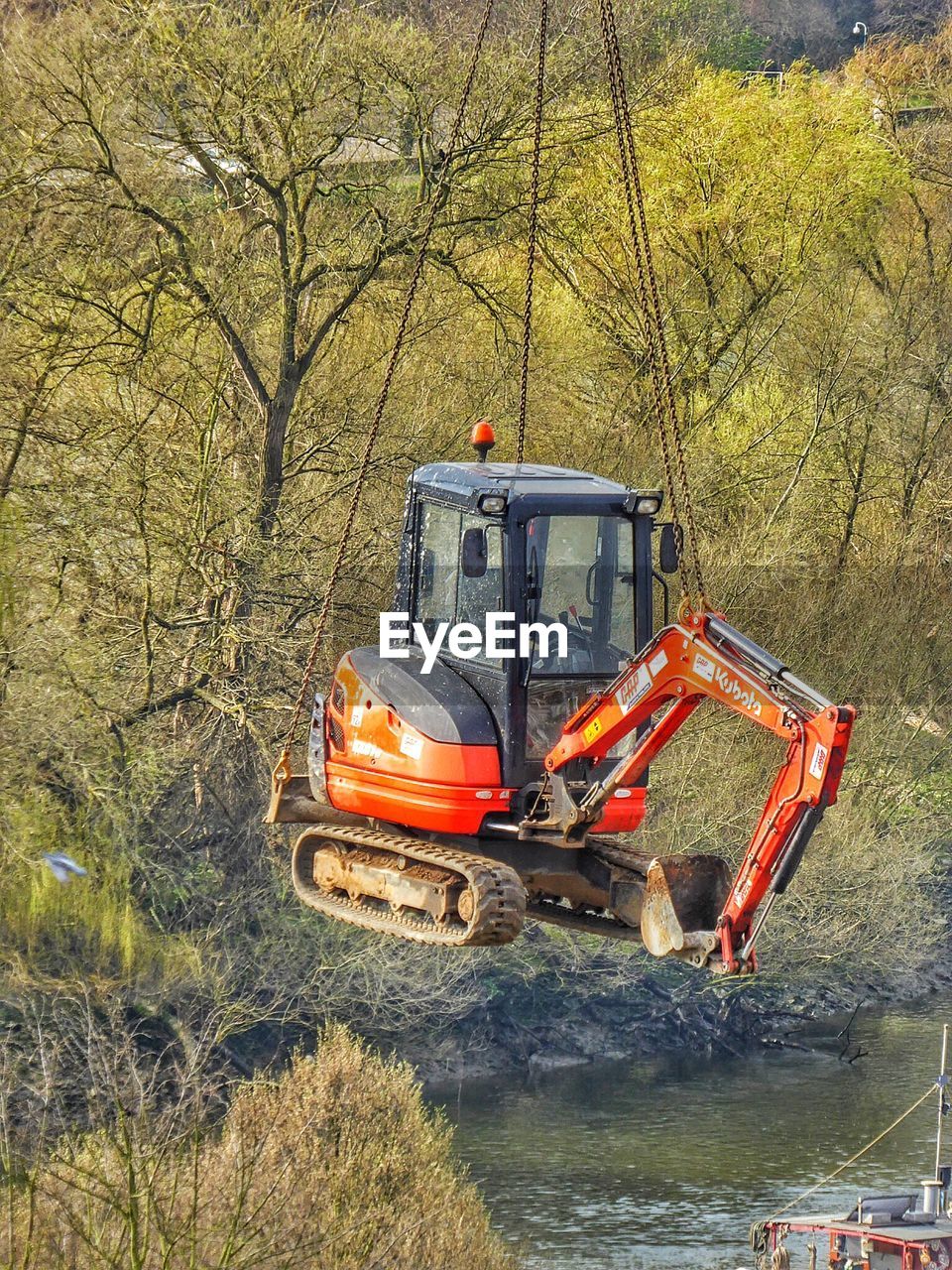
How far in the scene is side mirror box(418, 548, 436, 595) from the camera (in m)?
11.1

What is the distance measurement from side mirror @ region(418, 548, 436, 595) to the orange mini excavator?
1 centimetres

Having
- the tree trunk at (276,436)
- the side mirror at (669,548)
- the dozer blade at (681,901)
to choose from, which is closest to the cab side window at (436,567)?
the side mirror at (669,548)

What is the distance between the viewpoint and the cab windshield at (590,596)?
34.3 ft

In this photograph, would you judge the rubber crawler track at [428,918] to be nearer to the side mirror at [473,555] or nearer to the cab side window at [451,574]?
the cab side window at [451,574]

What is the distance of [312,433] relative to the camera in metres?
21.5

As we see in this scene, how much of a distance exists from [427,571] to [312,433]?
10.7 metres

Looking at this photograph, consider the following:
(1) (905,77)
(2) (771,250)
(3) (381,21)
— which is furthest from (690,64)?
(1) (905,77)

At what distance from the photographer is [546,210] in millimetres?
22094

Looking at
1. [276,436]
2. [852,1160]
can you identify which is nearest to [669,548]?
[276,436]

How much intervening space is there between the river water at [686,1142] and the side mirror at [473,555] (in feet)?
42.3

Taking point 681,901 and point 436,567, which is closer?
point 681,901

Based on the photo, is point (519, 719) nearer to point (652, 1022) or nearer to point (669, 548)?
point (669, 548)

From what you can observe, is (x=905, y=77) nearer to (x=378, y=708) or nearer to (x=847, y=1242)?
(x=847, y=1242)

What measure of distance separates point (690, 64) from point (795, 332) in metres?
3.89
